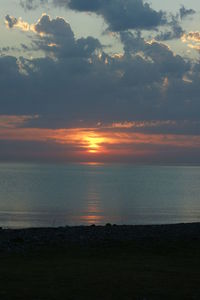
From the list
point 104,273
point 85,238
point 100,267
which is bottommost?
point 104,273

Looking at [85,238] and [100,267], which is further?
[85,238]

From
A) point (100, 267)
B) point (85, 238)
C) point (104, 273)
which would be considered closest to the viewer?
point (104, 273)

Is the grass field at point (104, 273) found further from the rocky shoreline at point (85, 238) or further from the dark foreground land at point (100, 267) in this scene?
the rocky shoreline at point (85, 238)

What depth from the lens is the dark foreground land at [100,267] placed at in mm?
16953

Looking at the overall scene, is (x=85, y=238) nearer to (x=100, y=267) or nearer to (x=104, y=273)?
(x=100, y=267)

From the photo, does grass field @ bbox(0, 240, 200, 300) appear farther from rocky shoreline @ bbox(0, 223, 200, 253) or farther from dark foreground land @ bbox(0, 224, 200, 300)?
rocky shoreline @ bbox(0, 223, 200, 253)

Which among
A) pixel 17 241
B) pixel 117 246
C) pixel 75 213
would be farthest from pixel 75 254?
pixel 75 213

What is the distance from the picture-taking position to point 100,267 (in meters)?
21.8

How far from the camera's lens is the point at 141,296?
16.5m

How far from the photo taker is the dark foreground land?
55.6ft

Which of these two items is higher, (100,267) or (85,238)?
(85,238)

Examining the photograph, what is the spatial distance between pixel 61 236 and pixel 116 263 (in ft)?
36.2

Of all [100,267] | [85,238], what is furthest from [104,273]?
[85,238]

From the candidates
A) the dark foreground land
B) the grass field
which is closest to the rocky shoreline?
the dark foreground land
